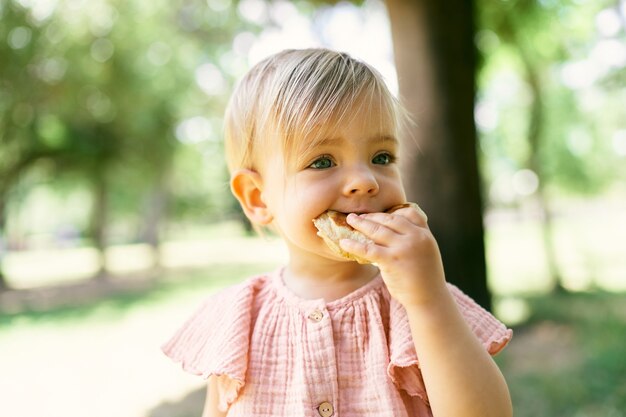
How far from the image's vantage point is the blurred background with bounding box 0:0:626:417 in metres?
5.44

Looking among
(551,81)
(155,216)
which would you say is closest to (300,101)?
(551,81)

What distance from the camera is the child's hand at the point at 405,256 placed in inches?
48.6

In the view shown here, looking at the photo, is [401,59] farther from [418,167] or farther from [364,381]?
[364,381]

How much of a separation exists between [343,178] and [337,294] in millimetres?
339

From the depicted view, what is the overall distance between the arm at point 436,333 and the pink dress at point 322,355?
9 cm

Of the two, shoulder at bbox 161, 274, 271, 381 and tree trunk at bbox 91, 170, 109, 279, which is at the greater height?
shoulder at bbox 161, 274, 271, 381

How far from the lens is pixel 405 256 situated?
1.24 metres

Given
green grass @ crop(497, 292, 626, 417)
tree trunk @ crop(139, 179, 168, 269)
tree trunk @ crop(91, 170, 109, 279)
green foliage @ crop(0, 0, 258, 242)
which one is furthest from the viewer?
tree trunk @ crop(139, 179, 168, 269)

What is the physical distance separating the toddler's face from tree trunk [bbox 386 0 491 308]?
9.28ft

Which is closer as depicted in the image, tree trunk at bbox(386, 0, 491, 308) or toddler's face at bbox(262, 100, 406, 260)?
toddler's face at bbox(262, 100, 406, 260)

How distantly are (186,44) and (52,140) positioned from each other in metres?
4.44

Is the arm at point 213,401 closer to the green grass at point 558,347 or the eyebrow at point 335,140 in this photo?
the eyebrow at point 335,140

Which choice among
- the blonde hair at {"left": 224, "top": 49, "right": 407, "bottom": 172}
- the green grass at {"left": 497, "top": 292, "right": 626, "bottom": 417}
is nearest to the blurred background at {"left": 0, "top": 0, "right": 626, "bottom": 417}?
the green grass at {"left": 497, "top": 292, "right": 626, "bottom": 417}

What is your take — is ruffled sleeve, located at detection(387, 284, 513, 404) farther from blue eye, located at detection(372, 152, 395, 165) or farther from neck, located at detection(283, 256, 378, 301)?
blue eye, located at detection(372, 152, 395, 165)
